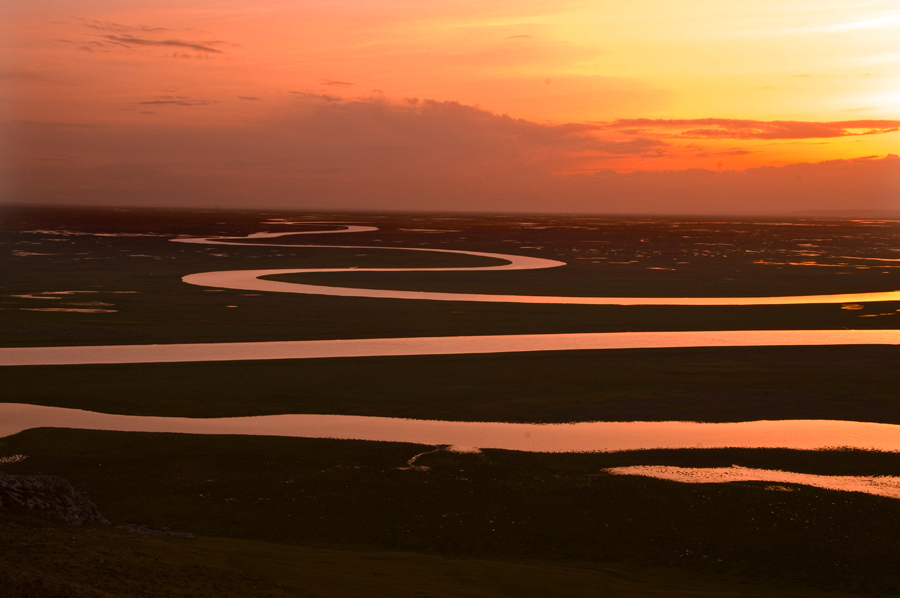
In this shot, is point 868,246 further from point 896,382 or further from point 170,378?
point 170,378

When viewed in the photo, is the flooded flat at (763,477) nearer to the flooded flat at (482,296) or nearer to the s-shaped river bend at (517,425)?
the s-shaped river bend at (517,425)

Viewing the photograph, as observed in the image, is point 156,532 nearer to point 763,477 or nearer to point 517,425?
point 517,425

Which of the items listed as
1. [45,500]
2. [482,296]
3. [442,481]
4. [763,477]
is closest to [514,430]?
[442,481]

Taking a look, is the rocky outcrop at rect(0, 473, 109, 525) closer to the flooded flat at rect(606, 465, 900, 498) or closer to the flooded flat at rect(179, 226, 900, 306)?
the flooded flat at rect(606, 465, 900, 498)

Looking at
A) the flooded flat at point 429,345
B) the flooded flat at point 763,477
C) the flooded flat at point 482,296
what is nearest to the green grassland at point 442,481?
the flooded flat at point 763,477

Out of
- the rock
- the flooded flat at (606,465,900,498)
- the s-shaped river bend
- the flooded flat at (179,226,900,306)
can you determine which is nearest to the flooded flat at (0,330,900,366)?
the s-shaped river bend

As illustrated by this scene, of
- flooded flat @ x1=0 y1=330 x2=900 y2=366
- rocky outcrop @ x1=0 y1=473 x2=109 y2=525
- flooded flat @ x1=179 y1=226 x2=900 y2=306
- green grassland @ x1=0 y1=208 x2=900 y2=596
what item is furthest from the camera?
flooded flat @ x1=179 y1=226 x2=900 y2=306
